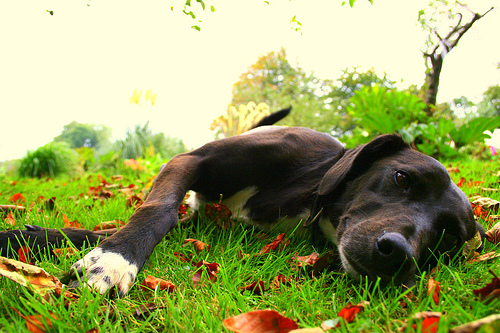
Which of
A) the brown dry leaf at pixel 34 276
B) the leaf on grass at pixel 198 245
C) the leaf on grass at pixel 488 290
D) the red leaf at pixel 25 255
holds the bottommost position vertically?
the leaf on grass at pixel 488 290

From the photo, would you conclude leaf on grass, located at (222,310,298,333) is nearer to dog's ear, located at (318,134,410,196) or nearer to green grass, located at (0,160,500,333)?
green grass, located at (0,160,500,333)

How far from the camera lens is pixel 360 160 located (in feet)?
6.98

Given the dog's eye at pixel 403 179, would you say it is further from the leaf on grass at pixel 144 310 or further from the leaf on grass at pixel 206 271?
the leaf on grass at pixel 144 310

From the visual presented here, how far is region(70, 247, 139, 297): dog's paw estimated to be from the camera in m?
1.32

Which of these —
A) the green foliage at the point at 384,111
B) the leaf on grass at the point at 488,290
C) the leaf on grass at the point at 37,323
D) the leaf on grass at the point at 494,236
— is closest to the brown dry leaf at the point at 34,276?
the leaf on grass at the point at 37,323

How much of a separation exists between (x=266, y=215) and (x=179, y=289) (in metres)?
1.10

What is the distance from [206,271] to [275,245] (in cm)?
58

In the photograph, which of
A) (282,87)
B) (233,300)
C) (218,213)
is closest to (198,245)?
(218,213)

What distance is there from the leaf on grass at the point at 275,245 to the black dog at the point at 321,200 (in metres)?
0.21

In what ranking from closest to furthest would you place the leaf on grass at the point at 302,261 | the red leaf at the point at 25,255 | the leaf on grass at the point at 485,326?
the leaf on grass at the point at 485,326 → the red leaf at the point at 25,255 → the leaf on grass at the point at 302,261

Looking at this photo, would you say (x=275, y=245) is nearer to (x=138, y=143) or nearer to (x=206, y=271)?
(x=206, y=271)

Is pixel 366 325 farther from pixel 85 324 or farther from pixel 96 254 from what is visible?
pixel 96 254

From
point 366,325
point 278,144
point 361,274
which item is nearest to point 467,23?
point 278,144

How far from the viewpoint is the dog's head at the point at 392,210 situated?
151cm
